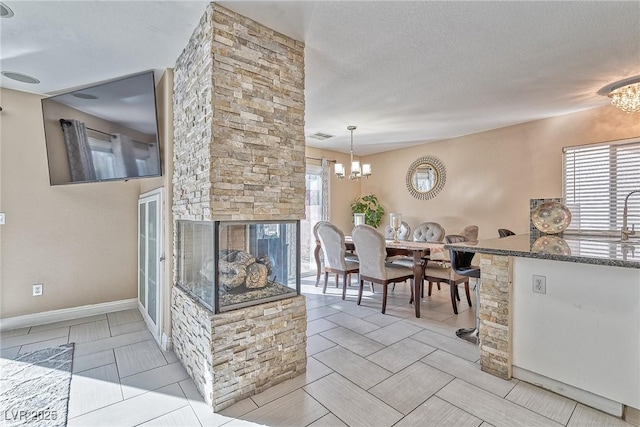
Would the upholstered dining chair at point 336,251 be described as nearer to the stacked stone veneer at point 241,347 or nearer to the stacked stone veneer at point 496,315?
the stacked stone veneer at point 241,347

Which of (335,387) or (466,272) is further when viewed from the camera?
(466,272)

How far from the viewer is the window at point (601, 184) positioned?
3256 millimetres

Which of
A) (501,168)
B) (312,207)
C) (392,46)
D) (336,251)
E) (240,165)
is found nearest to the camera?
(240,165)

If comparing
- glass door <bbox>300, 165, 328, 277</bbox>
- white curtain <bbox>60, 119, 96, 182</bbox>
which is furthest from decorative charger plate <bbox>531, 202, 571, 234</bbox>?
white curtain <bbox>60, 119, 96, 182</bbox>

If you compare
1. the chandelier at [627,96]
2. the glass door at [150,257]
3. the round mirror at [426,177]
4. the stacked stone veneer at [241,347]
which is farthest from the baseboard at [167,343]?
the chandelier at [627,96]

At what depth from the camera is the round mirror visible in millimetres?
5016

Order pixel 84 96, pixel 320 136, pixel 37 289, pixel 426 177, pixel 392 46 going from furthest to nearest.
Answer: pixel 426 177 < pixel 320 136 < pixel 37 289 < pixel 84 96 < pixel 392 46

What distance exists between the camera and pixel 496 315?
6.78ft

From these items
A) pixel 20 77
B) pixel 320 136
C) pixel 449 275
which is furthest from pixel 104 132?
pixel 449 275

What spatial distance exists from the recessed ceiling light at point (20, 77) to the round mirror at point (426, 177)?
17.0 feet

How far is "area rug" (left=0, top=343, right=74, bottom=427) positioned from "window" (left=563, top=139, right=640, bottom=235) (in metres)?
5.08

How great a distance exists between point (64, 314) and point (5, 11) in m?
2.85

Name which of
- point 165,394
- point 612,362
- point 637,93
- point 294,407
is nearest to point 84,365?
point 165,394

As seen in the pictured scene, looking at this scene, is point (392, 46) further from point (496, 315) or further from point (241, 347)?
point (241, 347)
